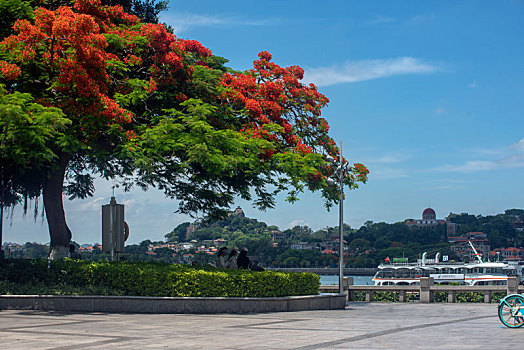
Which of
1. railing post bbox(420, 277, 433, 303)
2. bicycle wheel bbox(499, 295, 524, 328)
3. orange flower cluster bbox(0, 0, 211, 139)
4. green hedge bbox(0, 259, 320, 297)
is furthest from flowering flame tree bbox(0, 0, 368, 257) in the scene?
bicycle wheel bbox(499, 295, 524, 328)

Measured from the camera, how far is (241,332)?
15.8 meters

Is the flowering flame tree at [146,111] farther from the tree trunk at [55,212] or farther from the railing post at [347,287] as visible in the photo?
the railing post at [347,287]

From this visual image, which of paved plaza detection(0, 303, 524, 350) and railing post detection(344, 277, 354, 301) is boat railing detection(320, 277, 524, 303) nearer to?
railing post detection(344, 277, 354, 301)

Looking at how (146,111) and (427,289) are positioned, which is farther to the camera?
(427,289)

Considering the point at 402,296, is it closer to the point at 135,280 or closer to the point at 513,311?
the point at 135,280

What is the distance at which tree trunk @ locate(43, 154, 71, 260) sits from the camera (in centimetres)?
2702

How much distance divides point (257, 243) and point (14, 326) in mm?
162812

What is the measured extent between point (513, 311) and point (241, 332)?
673cm

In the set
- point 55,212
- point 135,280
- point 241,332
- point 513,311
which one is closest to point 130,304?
point 135,280

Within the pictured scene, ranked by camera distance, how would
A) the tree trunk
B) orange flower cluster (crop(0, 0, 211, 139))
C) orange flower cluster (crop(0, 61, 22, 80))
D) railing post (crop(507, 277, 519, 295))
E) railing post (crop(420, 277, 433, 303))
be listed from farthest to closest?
railing post (crop(420, 277, 433, 303)) < railing post (crop(507, 277, 519, 295)) < the tree trunk < orange flower cluster (crop(0, 0, 211, 139)) < orange flower cluster (crop(0, 61, 22, 80))

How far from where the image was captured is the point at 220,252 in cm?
2581

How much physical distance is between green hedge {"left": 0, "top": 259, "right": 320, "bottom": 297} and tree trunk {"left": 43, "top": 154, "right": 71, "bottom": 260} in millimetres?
2473

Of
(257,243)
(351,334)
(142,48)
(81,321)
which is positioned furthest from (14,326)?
(257,243)

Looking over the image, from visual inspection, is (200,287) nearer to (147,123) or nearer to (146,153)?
(146,153)
